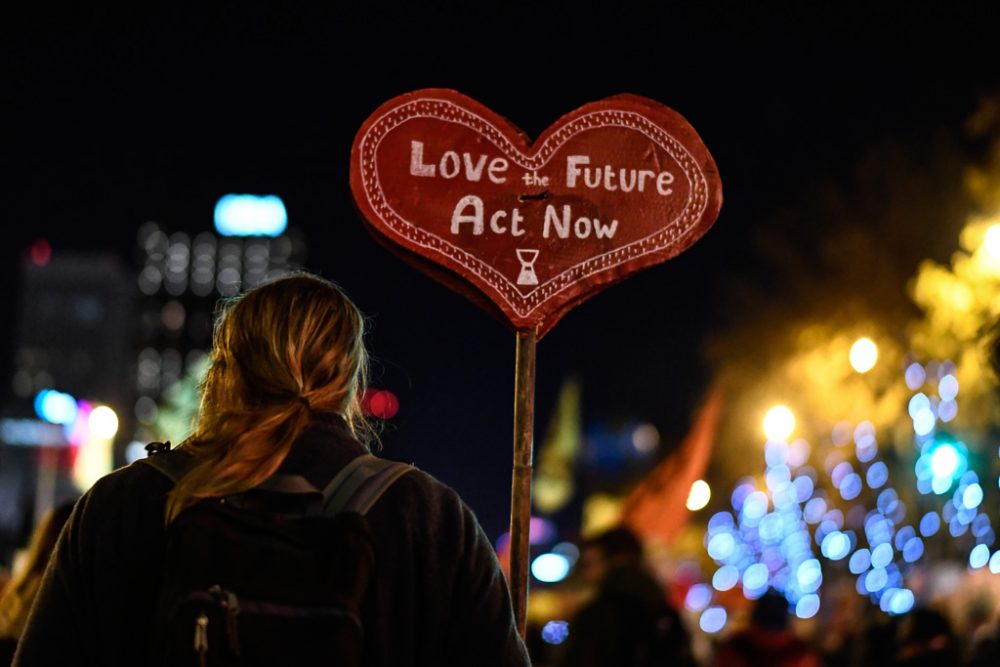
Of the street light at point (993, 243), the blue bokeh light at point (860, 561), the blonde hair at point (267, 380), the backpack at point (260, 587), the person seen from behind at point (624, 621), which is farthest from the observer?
the blue bokeh light at point (860, 561)

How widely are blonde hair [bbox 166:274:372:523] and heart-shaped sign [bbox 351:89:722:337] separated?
1253mm

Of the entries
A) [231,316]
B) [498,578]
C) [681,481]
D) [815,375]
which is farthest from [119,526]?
[815,375]

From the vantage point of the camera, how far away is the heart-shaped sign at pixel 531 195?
15.4ft

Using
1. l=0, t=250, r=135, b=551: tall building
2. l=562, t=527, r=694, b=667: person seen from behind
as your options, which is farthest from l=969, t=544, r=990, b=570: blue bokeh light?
l=0, t=250, r=135, b=551: tall building

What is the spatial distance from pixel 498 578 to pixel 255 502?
62cm

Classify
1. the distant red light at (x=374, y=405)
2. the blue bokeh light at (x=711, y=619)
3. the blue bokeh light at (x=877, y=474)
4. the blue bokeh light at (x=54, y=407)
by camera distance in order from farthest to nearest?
the blue bokeh light at (x=54, y=407) < the blue bokeh light at (x=711, y=619) < the blue bokeh light at (x=877, y=474) < the distant red light at (x=374, y=405)

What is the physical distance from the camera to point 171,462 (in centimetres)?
335

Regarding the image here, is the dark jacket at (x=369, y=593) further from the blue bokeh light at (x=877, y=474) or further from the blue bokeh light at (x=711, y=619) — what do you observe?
the blue bokeh light at (x=711, y=619)

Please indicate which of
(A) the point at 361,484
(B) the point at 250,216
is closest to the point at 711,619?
(A) the point at 361,484

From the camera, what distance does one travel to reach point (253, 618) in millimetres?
2988

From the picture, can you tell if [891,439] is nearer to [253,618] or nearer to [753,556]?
[253,618]

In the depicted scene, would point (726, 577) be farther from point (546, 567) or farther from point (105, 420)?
point (105, 420)

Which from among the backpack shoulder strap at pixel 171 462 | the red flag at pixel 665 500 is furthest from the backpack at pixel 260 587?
the red flag at pixel 665 500

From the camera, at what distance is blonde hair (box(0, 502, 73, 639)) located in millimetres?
6668
